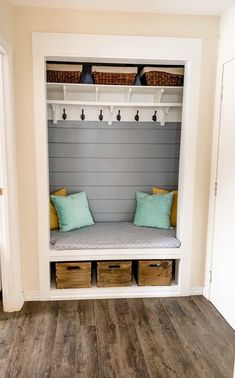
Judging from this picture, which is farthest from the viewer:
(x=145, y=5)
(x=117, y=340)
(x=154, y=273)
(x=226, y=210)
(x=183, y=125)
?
(x=154, y=273)

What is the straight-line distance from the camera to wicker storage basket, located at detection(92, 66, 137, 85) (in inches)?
115

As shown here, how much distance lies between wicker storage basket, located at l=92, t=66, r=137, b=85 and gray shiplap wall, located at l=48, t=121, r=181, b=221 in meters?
0.50

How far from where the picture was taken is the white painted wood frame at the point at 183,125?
260 centimetres

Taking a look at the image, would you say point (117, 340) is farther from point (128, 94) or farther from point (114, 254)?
point (128, 94)

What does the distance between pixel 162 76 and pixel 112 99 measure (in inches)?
24.3

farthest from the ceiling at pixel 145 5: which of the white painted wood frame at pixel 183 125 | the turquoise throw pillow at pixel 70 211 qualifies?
the turquoise throw pillow at pixel 70 211

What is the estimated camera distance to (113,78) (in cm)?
294

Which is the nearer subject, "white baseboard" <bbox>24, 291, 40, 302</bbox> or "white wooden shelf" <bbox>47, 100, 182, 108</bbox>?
"white baseboard" <bbox>24, 291, 40, 302</bbox>

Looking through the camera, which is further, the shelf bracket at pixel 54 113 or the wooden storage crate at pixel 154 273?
the shelf bracket at pixel 54 113

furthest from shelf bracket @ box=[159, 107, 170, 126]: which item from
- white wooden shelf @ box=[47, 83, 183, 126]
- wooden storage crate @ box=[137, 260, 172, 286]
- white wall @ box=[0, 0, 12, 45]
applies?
white wall @ box=[0, 0, 12, 45]

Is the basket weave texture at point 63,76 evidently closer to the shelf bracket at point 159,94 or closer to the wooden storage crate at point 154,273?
the shelf bracket at point 159,94

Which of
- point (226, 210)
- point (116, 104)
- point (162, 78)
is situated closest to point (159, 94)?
point (162, 78)

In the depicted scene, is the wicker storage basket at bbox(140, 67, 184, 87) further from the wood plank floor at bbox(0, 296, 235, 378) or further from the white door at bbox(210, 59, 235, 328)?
the wood plank floor at bbox(0, 296, 235, 378)

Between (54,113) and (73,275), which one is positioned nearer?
(73,275)
